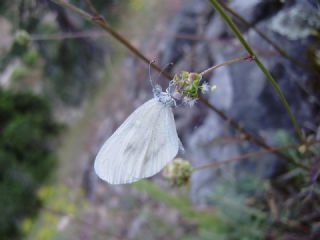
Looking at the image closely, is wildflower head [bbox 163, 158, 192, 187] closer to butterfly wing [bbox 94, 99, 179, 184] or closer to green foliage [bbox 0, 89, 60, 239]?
butterfly wing [bbox 94, 99, 179, 184]

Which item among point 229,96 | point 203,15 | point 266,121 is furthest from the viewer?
point 203,15

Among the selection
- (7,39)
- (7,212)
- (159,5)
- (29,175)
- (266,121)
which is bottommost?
(266,121)

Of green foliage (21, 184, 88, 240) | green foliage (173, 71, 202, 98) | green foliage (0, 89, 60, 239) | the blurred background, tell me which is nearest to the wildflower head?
the blurred background

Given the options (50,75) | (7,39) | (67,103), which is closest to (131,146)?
(50,75)

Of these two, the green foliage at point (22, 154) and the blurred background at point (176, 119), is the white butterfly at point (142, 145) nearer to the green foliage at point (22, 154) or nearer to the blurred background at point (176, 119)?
the blurred background at point (176, 119)

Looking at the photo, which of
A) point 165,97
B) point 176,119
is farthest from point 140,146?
point 176,119

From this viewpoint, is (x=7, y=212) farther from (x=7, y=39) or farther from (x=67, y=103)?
(x=7, y=39)

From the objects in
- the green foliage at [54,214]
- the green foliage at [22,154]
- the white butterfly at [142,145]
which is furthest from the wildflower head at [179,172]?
the green foliage at [22,154]
